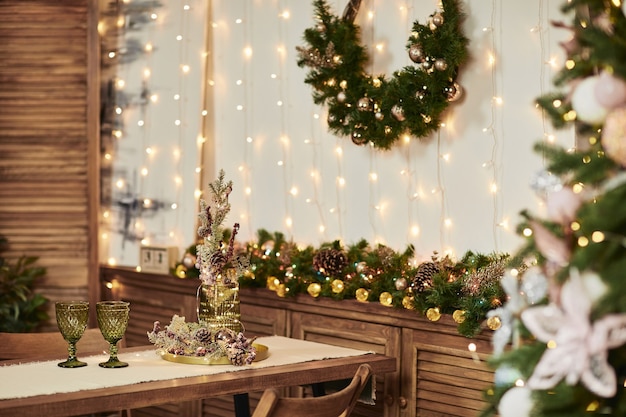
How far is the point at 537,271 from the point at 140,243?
3.25 meters

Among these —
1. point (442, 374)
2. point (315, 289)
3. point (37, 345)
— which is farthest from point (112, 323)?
point (442, 374)

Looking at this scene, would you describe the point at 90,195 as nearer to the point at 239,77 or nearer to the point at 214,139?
the point at 214,139

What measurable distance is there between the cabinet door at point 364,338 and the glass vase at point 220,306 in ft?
2.00

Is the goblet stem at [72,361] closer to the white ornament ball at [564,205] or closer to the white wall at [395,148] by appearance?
the white wall at [395,148]

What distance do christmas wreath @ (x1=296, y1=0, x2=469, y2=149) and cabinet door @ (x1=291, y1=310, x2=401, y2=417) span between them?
2.30ft

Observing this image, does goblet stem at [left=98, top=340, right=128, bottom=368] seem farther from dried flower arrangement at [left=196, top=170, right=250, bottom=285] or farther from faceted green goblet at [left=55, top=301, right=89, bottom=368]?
dried flower arrangement at [left=196, top=170, right=250, bottom=285]

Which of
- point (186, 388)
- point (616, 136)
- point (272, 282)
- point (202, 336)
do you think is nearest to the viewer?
point (616, 136)

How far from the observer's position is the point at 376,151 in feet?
12.4

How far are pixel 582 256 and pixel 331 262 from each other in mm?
2108

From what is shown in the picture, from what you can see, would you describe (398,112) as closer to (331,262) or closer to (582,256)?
(331,262)

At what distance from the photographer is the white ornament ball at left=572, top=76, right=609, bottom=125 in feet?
5.28

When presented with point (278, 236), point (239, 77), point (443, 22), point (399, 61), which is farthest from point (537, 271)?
point (239, 77)

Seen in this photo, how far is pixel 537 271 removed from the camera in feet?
5.69

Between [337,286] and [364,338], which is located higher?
[337,286]
